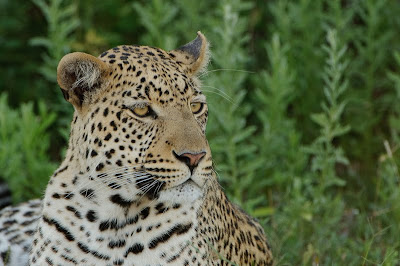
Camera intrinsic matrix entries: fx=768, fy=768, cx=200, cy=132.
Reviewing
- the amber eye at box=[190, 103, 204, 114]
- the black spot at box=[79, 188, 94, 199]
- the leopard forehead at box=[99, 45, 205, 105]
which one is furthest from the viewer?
the amber eye at box=[190, 103, 204, 114]

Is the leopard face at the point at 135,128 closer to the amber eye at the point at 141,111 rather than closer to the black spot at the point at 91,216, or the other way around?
the amber eye at the point at 141,111

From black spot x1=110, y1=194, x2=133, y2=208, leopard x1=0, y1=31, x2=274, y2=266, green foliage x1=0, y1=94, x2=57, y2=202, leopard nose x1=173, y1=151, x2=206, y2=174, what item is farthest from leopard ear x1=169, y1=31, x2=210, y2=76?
green foliage x1=0, y1=94, x2=57, y2=202

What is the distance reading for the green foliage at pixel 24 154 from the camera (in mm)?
6555

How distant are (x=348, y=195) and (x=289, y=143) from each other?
2.45 ft

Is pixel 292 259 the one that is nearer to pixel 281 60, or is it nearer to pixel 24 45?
pixel 281 60

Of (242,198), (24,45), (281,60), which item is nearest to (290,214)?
(242,198)

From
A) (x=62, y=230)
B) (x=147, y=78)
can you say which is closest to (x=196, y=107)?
(x=147, y=78)

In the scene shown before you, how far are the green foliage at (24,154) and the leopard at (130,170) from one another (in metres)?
2.12

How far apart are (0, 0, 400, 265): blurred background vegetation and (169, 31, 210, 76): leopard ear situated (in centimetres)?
58

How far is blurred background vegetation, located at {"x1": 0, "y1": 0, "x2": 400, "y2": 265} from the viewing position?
6195 millimetres

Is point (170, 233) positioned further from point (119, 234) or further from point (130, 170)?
point (130, 170)

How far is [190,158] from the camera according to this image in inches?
157

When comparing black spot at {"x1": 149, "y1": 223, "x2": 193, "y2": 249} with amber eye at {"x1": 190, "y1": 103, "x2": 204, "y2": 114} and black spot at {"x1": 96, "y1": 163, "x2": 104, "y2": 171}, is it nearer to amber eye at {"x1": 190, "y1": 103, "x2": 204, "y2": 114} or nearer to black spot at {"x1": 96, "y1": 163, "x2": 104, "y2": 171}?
black spot at {"x1": 96, "y1": 163, "x2": 104, "y2": 171}

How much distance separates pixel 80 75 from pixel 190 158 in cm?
81
